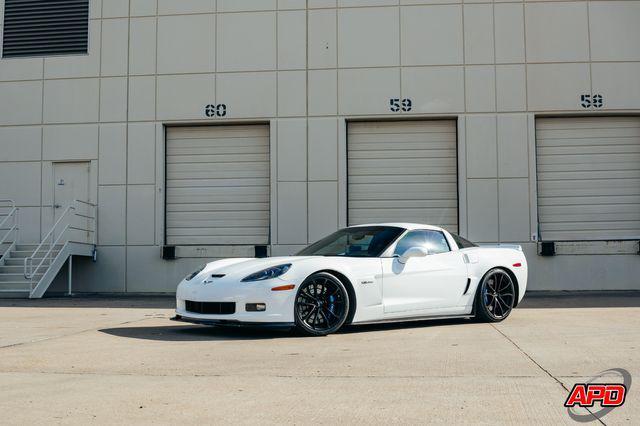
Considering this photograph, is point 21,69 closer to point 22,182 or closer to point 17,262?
point 22,182

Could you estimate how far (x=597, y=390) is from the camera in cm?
496

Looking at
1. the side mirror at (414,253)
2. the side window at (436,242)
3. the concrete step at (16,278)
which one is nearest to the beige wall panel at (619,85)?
the side window at (436,242)

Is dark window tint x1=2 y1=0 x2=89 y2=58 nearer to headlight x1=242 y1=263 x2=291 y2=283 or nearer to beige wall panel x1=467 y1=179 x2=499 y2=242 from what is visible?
beige wall panel x1=467 y1=179 x2=499 y2=242

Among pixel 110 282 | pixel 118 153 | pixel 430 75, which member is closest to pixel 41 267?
pixel 110 282

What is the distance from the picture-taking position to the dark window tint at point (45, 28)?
18.8 meters

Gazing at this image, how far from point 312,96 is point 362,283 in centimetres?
1020

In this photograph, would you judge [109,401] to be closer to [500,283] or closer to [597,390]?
[597,390]

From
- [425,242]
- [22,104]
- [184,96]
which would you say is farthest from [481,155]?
[22,104]

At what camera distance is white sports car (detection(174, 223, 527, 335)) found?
7.80 meters

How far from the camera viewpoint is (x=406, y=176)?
1767 centimetres

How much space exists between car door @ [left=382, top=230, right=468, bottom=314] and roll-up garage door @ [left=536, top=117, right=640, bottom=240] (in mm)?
8871

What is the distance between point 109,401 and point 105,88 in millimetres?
14957

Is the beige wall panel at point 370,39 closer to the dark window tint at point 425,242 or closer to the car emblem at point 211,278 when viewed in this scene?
the dark window tint at point 425,242

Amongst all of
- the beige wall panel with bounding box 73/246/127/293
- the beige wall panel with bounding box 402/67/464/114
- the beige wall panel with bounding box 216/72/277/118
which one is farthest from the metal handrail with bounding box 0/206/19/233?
the beige wall panel with bounding box 402/67/464/114
